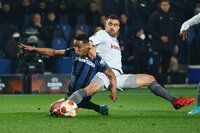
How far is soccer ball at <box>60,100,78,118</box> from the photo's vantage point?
1219cm

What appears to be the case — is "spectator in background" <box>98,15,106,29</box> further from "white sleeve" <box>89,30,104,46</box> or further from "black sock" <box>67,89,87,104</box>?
"black sock" <box>67,89,87,104</box>

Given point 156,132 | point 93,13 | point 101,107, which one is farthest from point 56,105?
point 93,13

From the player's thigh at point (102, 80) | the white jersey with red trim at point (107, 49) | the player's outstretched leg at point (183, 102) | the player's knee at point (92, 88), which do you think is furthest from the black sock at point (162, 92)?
the player's knee at point (92, 88)

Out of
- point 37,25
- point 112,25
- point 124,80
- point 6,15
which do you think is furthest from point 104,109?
point 6,15

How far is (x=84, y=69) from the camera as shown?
504 inches

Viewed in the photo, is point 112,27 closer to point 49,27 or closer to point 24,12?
point 49,27

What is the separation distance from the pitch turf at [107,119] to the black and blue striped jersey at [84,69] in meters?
0.56

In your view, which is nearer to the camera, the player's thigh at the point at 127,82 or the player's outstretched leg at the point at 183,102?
the player's outstretched leg at the point at 183,102

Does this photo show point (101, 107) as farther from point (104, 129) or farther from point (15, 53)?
point (15, 53)

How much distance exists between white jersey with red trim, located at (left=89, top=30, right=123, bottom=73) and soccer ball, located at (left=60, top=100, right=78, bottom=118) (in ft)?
4.44

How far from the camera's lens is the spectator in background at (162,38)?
2086cm

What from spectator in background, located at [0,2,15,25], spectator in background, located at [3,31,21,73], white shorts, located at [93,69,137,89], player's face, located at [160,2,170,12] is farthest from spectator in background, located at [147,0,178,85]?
white shorts, located at [93,69,137,89]

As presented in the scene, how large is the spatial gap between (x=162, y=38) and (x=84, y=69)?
27.0ft

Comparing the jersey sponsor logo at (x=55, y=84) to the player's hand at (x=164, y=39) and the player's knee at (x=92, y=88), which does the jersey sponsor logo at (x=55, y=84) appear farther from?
the player's knee at (x=92, y=88)
